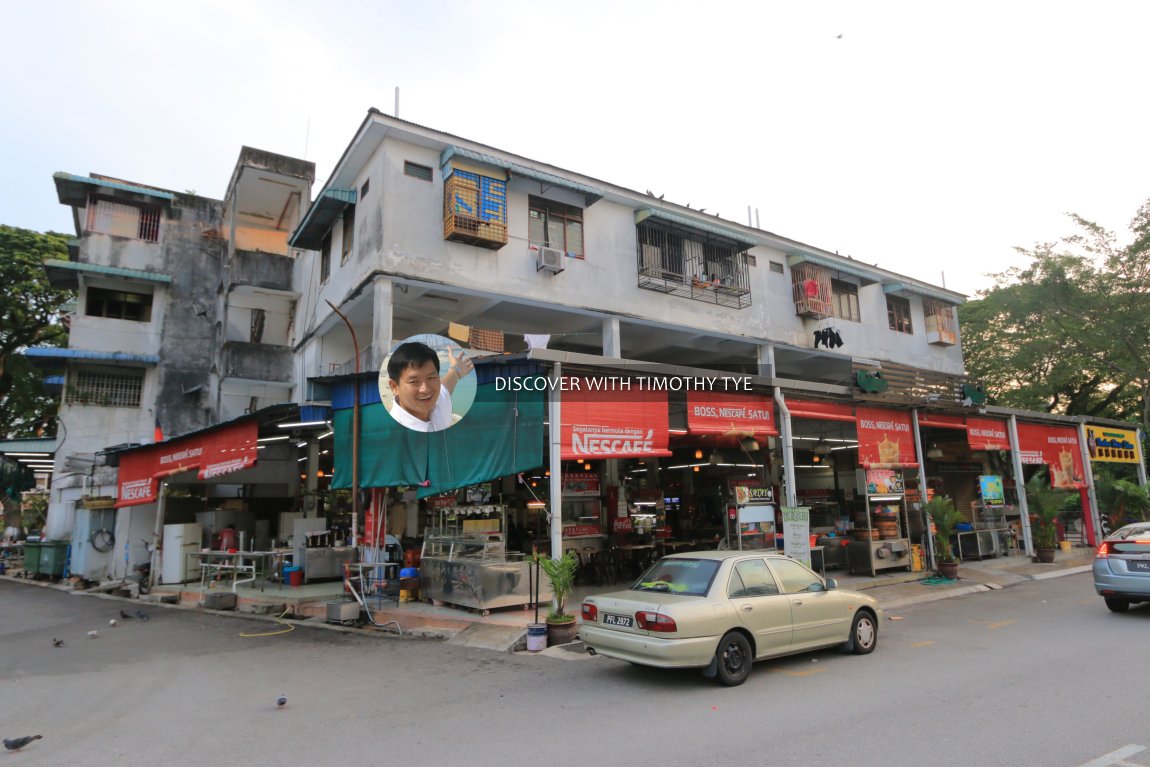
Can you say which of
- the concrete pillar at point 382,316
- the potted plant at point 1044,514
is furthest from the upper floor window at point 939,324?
the concrete pillar at point 382,316

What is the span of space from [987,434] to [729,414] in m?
10.7

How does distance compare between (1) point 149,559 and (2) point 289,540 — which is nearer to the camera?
(2) point 289,540

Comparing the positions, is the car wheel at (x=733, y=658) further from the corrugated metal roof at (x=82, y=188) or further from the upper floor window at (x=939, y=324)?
the corrugated metal roof at (x=82, y=188)

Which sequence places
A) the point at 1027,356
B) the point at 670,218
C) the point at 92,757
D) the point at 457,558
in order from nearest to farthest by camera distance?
the point at 92,757
the point at 457,558
the point at 670,218
the point at 1027,356

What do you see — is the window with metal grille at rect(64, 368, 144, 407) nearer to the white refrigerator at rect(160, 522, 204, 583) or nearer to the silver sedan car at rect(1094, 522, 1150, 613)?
the white refrigerator at rect(160, 522, 204, 583)

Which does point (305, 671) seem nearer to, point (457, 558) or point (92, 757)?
point (92, 757)

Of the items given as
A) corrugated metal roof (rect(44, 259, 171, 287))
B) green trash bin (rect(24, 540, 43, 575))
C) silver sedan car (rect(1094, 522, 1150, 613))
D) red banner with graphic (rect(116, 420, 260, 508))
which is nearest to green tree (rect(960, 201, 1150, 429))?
silver sedan car (rect(1094, 522, 1150, 613))

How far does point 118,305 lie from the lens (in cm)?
2442

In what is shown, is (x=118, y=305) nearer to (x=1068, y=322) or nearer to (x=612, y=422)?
(x=612, y=422)

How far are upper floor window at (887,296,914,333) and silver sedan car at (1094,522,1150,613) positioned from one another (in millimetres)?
14423

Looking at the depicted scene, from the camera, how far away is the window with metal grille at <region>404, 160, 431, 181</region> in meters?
15.4

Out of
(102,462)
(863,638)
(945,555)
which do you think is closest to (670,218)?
(945,555)

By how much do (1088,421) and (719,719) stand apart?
78.4 ft

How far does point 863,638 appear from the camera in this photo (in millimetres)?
8656
